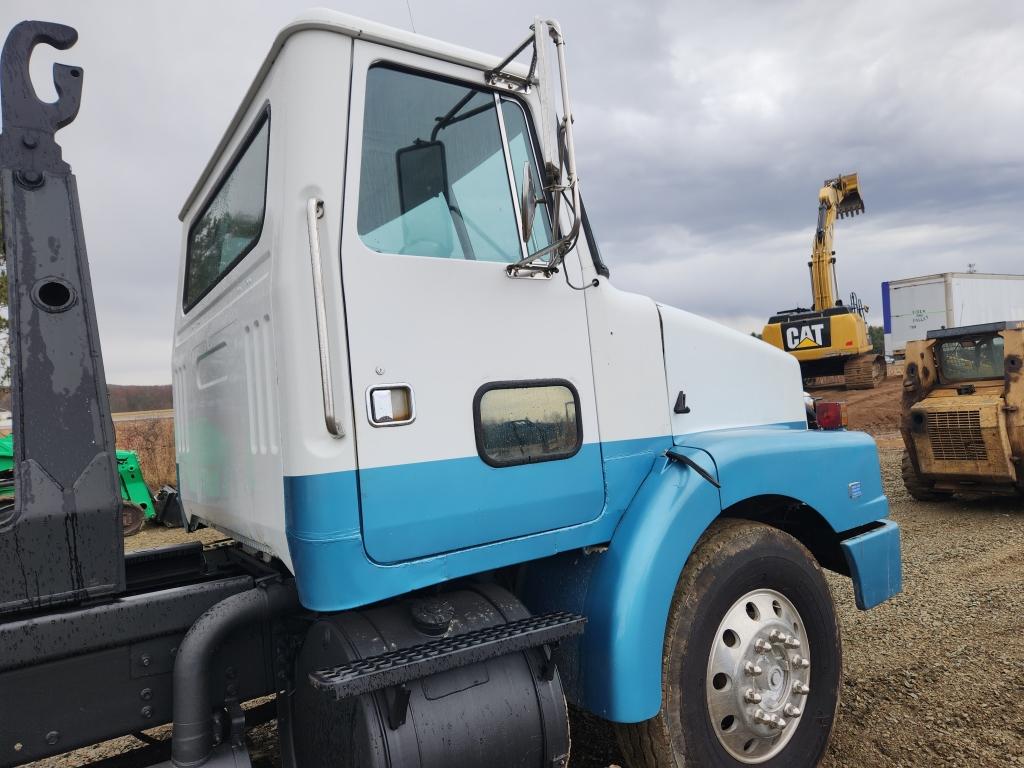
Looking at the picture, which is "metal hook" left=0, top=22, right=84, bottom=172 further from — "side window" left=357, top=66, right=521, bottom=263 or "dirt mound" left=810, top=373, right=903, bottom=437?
"dirt mound" left=810, top=373, right=903, bottom=437

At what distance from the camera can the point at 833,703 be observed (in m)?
3.02

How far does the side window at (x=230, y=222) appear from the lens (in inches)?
→ 98.9

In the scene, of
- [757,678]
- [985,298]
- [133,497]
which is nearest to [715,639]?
[757,678]

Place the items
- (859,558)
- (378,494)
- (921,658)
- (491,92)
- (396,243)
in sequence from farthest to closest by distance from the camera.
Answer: (921,658)
(859,558)
(491,92)
(396,243)
(378,494)

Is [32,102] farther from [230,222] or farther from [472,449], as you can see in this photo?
[472,449]

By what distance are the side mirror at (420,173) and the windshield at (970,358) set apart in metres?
8.39

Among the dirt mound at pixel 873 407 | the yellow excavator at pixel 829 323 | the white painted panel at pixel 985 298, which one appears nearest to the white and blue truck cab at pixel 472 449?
the dirt mound at pixel 873 407

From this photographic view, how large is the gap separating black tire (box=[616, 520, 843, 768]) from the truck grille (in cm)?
625

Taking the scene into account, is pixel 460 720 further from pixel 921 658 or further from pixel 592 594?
pixel 921 658

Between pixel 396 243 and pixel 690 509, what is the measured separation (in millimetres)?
1332

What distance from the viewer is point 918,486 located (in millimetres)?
8992

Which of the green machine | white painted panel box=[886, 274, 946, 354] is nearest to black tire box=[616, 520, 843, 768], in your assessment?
the green machine

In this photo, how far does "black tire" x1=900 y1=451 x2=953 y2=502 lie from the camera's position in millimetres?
8922

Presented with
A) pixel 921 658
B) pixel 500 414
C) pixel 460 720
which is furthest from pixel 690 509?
pixel 921 658
